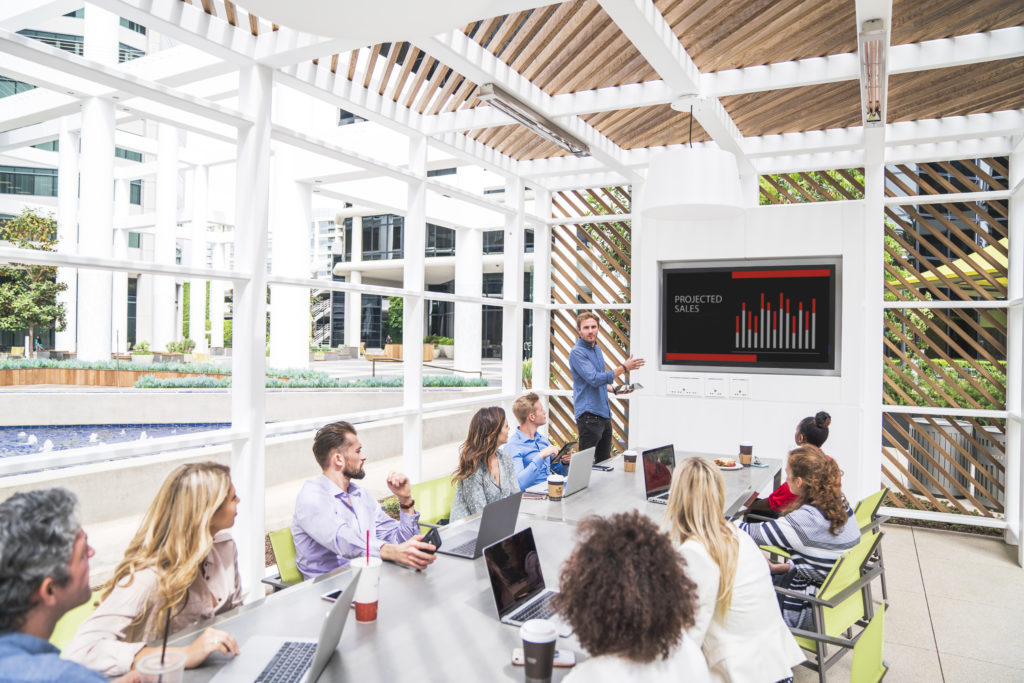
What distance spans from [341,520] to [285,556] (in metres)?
0.26

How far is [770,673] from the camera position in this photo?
202 centimetres

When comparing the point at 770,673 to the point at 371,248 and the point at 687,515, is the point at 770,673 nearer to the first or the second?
the point at 687,515

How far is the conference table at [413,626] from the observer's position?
173cm

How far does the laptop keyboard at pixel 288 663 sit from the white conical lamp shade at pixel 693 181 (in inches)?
126

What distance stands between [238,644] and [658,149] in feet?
18.0

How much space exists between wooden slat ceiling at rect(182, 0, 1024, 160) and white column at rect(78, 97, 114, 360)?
19.4 feet

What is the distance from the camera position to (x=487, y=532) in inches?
101

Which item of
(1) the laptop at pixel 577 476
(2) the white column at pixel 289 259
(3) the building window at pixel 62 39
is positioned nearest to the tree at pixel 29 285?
(2) the white column at pixel 289 259

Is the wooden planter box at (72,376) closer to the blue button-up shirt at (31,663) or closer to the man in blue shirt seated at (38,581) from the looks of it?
the man in blue shirt seated at (38,581)

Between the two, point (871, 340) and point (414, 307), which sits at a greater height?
point (414, 307)

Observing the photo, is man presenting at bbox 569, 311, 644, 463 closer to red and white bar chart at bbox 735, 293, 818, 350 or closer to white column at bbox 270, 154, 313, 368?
red and white bar chart at bbox 735, 293, 818, 350

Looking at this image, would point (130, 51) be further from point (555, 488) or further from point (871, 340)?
point (555, 488)

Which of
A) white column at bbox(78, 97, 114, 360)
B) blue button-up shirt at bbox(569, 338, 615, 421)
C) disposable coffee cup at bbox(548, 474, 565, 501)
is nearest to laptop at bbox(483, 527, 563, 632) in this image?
disposable coffee cup at bbox(548, 474, 565, 501)

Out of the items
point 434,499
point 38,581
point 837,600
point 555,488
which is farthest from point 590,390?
point 38,581
